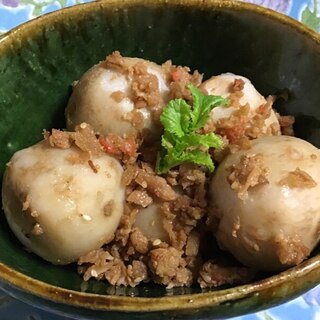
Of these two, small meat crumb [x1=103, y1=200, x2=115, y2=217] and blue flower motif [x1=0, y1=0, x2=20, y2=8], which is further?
blue flower motif [x1=0, y1=0, x2=20, y2=8]

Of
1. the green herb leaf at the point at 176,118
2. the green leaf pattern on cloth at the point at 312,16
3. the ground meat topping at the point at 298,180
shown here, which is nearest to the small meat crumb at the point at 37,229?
the green herb leaf at the point at 176,118

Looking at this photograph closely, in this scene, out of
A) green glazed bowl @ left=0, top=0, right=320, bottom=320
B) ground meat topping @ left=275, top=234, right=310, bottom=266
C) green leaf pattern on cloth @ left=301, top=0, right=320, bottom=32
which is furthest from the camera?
green leaf pattern on cloth @ left=301, top=0, right=320, bottom=32

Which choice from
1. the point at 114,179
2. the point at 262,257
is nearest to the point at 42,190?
the point at 114,179

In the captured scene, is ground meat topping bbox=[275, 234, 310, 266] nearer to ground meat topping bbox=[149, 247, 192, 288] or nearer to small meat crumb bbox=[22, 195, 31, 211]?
ground meat topping bbox=[149, 247, 192, 288]

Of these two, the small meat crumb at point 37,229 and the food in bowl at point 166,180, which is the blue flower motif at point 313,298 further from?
the small meat crumb at point 37,229

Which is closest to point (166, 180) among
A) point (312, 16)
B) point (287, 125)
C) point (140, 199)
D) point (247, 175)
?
point (140, 199)

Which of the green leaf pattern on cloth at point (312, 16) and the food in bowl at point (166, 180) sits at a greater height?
the food in bowl at point (166, 180)

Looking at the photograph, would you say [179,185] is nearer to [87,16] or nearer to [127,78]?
[127,78]

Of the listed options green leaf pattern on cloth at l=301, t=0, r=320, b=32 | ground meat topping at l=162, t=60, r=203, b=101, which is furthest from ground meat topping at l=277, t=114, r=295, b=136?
green leaf pattern on cloth at l=301, t=0, r=320, b=32
